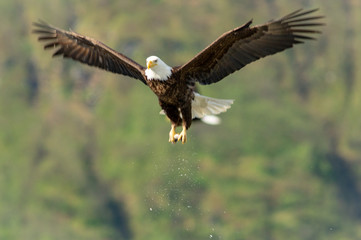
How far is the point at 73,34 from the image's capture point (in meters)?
13.2

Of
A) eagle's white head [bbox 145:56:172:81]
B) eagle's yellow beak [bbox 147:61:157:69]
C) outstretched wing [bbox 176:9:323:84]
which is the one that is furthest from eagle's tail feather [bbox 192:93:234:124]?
eagle's yellow beak [bbox 147:61:157:69]

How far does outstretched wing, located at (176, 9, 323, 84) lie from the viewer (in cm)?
1188

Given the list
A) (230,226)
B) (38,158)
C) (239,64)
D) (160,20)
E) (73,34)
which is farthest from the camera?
(160,20)

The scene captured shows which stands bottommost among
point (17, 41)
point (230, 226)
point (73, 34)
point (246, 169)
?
point (73, 34)

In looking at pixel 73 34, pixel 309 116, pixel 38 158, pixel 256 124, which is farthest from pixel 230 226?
pixel 73 34

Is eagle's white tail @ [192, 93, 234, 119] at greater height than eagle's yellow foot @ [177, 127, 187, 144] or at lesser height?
→ greater

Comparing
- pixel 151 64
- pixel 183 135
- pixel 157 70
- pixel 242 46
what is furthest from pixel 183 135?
pixel 242 46

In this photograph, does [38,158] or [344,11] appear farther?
[344,11]

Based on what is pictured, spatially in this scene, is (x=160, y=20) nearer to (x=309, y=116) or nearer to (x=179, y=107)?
(x=309, y=116)

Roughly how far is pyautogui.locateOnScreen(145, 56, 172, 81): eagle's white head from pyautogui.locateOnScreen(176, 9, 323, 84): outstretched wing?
0.24 meters

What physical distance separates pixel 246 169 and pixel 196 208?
5906 millimetres

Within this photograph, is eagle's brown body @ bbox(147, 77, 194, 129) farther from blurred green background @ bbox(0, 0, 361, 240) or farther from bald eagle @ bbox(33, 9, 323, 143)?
blurred green background @ bbox(0, 0, 361, 240)

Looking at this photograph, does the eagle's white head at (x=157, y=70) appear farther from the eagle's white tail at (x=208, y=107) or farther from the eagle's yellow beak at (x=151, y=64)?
the eagle's white tail at (x=208, y=107)

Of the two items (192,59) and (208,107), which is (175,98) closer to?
(192,59)
